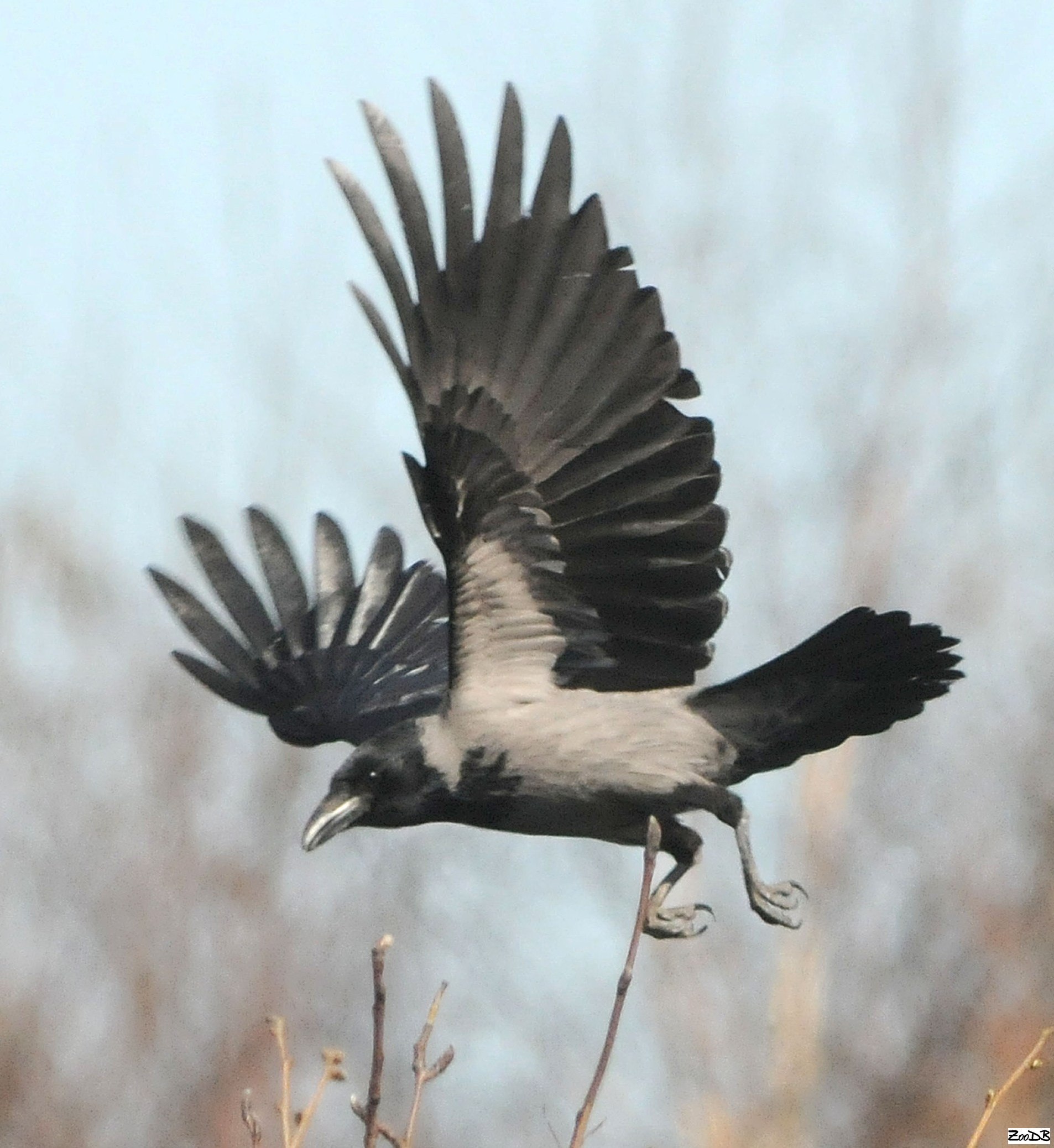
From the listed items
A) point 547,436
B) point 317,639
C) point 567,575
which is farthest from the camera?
point 317,639

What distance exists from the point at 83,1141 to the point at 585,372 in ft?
23.3

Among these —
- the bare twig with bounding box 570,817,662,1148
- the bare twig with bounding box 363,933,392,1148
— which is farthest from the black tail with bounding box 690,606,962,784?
the bare twig with bounding box 363,933,392,1148

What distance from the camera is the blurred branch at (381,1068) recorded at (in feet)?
8.82

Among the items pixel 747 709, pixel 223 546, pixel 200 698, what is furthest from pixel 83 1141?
pixel 747 709

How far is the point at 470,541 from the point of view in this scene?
16.4 feet

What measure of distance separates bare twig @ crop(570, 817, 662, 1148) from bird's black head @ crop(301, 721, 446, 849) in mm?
1967

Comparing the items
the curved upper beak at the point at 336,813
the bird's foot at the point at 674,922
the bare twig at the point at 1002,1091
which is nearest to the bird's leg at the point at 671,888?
the bird's foot at the point at 674,922

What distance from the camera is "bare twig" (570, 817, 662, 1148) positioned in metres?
2.85

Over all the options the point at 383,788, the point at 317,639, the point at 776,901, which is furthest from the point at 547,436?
the point at 317,639

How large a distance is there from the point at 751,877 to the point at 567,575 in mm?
839

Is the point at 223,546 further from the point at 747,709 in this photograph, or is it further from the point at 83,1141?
the point at 83,1141

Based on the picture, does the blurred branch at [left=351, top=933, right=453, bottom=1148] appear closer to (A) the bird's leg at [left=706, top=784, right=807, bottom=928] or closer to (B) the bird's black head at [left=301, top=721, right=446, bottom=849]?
(B) the bird's black head at [left=301, top=721, right=446, bottom=849]

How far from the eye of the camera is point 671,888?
5.27 meters

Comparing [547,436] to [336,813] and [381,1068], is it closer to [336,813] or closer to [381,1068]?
[336,813]
